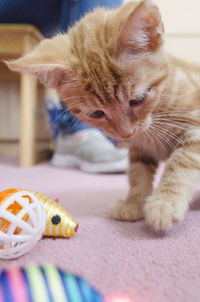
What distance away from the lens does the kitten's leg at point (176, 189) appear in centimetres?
72

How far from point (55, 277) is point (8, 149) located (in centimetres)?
241

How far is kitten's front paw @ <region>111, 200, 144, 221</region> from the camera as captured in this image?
85 cm

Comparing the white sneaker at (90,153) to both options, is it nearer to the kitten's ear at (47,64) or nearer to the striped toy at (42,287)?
the kitten's ear at (47,64)

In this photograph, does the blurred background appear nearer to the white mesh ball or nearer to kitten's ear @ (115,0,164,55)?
kitten's ear @ (115,0,164,55)

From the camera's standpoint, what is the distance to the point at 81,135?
1862 millimetres

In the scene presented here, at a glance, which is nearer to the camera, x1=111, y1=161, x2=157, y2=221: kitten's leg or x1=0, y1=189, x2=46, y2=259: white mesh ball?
x1=0, y1=189, x2=46, y2=259: white mesh ball

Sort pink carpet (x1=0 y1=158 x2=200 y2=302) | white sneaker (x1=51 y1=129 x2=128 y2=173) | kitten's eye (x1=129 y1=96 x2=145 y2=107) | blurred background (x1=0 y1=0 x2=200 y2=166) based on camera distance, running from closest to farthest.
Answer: pink carpet (x1=0 y1=158 x2=200 y2=302) < kitten's eye (x1=129 y1=96 x2=145 y2=107) < blurred background (x1=0 y1=0 x2=200 y2=166) < white sneaker (x1=51 y1=129 x2=128 y2=173)

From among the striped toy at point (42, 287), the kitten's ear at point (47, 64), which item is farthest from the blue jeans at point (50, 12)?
the striped toy at point (42, 287)

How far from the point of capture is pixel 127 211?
850 mm

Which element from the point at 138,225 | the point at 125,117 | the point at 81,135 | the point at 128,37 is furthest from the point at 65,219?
the point at 81,135

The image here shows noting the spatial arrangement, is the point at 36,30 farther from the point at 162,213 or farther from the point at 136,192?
the point at 162,213

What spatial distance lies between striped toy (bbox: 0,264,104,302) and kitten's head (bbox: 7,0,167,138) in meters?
0.47

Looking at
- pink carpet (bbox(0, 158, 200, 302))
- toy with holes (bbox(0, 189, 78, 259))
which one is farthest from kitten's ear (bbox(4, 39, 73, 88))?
pink carpet (bbox(0, 158, 200, 302))

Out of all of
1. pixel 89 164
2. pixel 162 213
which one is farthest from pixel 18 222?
pixel 89 164
